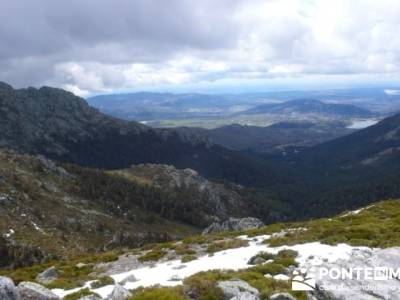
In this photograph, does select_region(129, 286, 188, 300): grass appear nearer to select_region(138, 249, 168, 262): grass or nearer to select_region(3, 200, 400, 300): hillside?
select_region(3, 200, 400, 300): hillside

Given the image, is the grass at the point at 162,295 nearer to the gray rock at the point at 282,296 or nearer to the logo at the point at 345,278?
the gray rock at the point at 282,296

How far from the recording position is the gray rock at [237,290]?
19.2 metres

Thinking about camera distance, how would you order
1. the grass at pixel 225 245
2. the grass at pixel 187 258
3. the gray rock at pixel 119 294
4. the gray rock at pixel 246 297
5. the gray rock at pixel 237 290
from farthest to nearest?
the grass at pixel 225 245 < the grass at pixel 187 258 < the gray rock at pixel 119 294 < the gray rock at pixel 237 290 < the gray rock at pixel 246 297

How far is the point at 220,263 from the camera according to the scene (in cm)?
3162

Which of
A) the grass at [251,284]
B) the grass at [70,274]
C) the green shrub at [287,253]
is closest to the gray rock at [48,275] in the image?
the grass at [70,274]

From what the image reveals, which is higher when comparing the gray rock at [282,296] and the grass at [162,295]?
the grass at [162,295]

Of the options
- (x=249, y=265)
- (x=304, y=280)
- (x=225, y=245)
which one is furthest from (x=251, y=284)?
(x=225, y=245)

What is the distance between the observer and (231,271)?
27.6 m

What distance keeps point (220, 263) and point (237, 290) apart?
11353 mm

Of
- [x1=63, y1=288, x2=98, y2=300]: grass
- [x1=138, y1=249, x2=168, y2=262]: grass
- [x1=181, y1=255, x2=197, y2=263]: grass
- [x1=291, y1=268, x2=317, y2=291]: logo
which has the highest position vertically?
[x1=291, y1=268, x2=317, y2=291]: logo

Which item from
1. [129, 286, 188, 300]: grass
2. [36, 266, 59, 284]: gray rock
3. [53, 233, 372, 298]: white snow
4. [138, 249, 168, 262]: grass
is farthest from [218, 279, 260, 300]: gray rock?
[36, 266, 59, 284]: gray rock

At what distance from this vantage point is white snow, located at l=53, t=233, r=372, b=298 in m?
27.2

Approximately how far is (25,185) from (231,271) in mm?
175887

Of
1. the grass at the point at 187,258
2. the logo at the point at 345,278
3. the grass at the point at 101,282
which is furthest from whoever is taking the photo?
the grass at the point at 187,258
